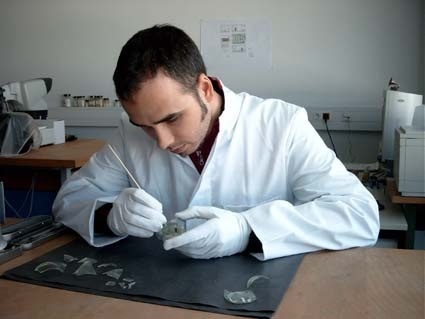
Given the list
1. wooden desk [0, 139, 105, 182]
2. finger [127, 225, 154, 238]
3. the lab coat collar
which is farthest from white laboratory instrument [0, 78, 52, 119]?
finger [127, 225, 154, 238]

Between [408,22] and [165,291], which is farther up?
[408,22]

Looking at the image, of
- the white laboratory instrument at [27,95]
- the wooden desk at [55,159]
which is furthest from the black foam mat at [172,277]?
the white laboratory instrument at [27,95]

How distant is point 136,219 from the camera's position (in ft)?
3.61

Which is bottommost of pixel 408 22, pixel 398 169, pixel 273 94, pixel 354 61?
pixel 398 169

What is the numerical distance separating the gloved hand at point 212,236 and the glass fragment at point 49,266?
22 cm

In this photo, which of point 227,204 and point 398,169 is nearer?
point 227,204

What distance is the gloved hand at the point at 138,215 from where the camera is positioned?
1100 mm

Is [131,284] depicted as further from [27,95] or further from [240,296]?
[27,95]

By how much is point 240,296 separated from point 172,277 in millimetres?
159

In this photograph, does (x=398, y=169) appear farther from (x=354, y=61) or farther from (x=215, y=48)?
(x=215, y=48)

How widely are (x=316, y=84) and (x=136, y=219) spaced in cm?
224

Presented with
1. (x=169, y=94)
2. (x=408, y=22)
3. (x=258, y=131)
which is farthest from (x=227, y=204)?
(x=408, y=22)

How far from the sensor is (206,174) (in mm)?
1295

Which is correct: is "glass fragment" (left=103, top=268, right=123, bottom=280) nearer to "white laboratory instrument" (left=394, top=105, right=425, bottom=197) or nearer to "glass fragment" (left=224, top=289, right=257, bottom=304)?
"glass fragment" (left=224, top=289, right=257, bottom=304)
